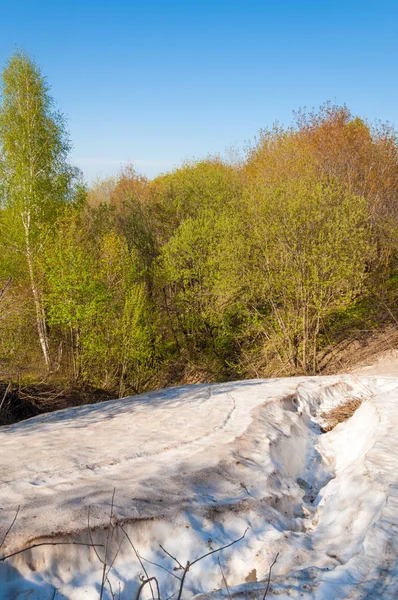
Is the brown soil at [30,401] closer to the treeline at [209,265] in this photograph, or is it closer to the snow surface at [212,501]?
the treeline at [209,265]

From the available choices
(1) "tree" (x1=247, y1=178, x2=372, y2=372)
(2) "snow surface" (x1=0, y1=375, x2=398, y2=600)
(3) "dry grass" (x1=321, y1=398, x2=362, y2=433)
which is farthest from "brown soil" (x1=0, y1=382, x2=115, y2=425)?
(1) "tree" (x1=247, y1=178, x2=372, y2=372)

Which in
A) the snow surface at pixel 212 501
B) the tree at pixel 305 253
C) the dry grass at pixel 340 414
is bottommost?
the dry grass at pixel 340 414

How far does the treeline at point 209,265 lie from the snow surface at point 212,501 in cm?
752

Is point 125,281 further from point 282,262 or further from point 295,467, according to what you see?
point 295,467

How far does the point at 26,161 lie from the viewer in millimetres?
19781

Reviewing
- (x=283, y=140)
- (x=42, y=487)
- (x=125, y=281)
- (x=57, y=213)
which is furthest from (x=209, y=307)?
(x=42, y=487)

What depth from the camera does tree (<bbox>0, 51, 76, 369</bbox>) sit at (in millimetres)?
19484

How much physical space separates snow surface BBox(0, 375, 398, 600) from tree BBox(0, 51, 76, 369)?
13296 mm

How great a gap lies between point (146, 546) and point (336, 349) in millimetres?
14597

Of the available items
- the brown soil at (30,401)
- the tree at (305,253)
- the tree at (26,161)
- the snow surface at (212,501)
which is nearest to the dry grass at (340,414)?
the snow surface at (212,501)

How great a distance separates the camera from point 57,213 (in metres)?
21.0

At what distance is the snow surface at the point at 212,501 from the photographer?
3.49 metres

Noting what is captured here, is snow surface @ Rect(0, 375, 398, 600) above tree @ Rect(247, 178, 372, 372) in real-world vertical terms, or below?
below

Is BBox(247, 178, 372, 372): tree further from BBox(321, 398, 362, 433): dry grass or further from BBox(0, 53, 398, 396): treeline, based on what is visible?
BBox(321, 398, 362, 433): dry grass
